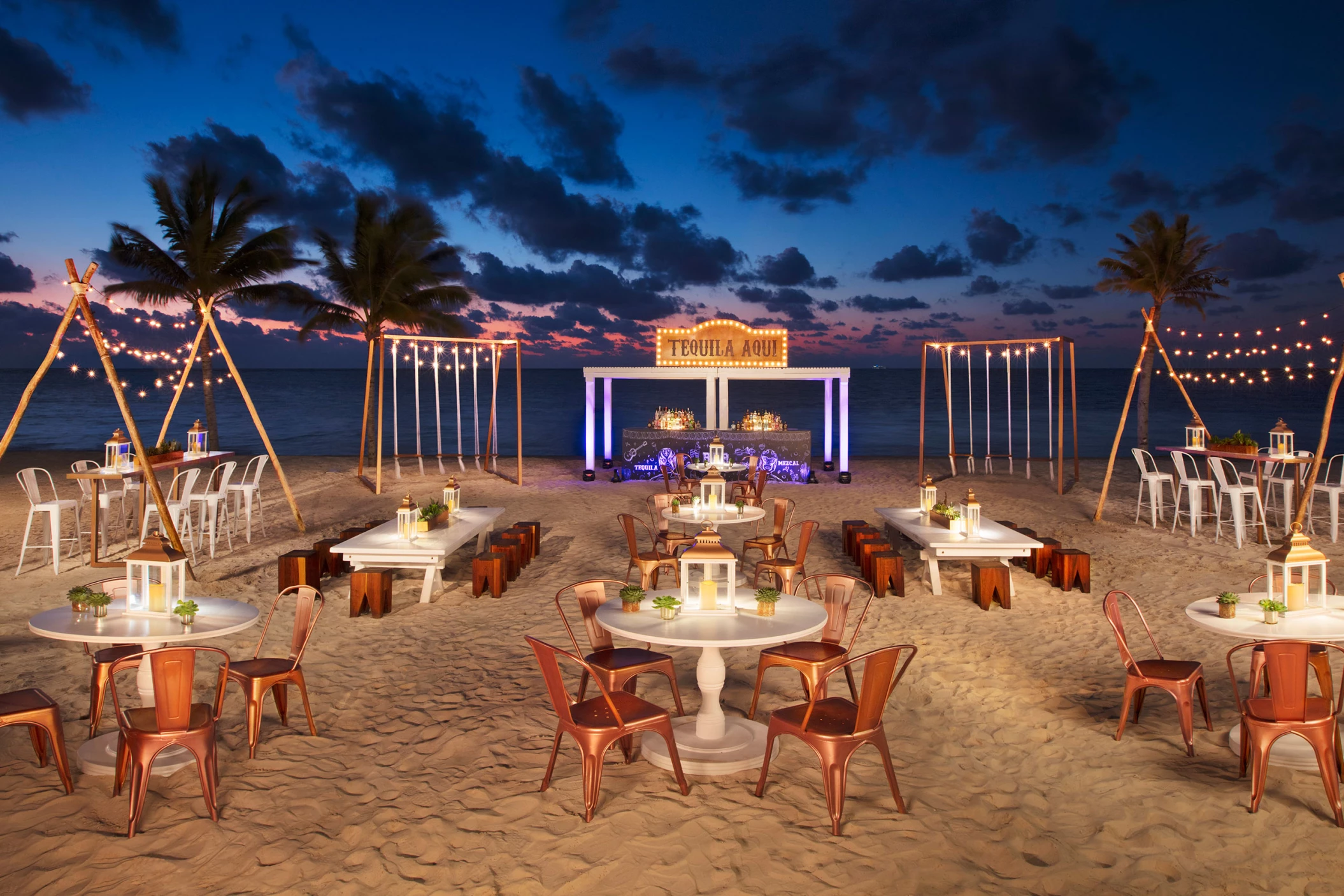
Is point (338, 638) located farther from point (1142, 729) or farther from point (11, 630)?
point (1142, 729)

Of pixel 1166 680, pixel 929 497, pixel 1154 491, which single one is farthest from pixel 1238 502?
pixel 1166 680

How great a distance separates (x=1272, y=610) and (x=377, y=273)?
618 inches

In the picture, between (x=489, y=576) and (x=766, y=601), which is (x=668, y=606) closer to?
(x=766, y=601)

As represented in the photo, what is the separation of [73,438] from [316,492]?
23678 millimetres

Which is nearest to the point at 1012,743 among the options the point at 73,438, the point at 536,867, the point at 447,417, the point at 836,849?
the point at 836,849

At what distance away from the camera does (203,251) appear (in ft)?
50.3

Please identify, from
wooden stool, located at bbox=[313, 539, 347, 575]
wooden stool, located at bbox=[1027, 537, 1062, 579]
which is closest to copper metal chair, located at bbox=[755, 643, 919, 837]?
wooden stool, located at bbox=[1027, 537, 1062, 579]

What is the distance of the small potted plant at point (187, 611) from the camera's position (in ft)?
15.1

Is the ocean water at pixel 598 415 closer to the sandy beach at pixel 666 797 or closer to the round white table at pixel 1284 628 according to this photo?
the sandy beach at pixel 666 797

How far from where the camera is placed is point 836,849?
3717 mm

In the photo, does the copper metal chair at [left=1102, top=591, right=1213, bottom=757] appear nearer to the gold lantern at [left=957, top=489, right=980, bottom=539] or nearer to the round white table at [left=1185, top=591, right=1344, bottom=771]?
the round white table at [left=1185, top=591, right=1344, bottom=771]

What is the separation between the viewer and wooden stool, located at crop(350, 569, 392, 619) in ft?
25.0

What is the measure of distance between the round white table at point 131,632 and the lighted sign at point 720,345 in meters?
12.9

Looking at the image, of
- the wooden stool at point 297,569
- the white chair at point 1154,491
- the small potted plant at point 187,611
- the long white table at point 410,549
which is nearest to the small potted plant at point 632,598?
the small potted plant at point 187,611
